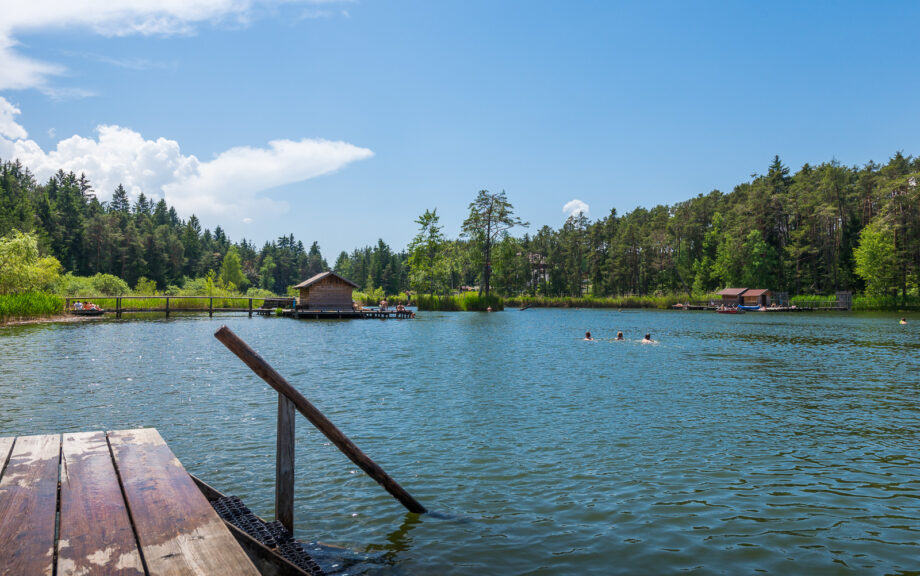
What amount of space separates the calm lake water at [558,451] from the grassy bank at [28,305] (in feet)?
75.8

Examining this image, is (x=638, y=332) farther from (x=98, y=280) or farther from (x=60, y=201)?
(x=60, y=201)

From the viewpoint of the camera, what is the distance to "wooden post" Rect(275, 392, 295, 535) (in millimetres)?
5887

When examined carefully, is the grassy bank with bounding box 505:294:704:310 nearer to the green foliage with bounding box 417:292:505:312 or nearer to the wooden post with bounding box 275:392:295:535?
the green foliage with bounding box 417:292:505:312

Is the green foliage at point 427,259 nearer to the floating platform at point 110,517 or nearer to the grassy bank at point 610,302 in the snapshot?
the grassy bank at point 610,302

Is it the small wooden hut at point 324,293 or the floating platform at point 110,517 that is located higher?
the small wooden hut at point 324,293

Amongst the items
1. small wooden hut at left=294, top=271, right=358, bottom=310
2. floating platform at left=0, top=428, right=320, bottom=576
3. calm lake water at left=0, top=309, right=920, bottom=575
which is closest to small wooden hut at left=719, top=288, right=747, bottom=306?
small wooden hut at left=294, top=271, right=358, bottom=310

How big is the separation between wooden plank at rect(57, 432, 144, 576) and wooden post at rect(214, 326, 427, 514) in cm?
139

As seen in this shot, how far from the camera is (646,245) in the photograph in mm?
117312

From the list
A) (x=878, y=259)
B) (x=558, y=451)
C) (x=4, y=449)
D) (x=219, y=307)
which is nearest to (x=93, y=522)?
(x=4, y=449)

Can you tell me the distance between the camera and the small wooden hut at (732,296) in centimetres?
8794

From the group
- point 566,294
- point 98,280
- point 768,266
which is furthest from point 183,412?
point 566,294

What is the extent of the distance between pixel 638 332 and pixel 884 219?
2238 inches

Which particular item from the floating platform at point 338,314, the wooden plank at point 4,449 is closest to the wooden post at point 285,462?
the wooden plank at point 4,449

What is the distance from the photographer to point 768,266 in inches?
3701
